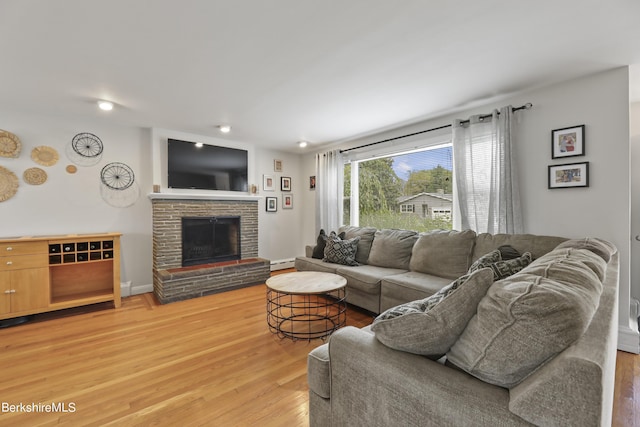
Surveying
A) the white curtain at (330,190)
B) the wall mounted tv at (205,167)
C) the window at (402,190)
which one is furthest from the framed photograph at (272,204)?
the window at (402,190)

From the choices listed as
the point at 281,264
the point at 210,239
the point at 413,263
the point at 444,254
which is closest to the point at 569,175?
the point at 444,254

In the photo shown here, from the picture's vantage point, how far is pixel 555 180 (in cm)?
270

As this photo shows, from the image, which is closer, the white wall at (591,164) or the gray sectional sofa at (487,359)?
the gray sectional sofa at (487,359)

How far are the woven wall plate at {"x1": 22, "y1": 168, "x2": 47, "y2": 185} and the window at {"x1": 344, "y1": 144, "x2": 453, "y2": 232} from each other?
160 inches

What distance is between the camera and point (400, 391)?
963 millimetres

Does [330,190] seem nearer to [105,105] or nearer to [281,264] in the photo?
[281,264]

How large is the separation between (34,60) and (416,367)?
10.7 ft

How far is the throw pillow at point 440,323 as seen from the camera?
0.95 meters

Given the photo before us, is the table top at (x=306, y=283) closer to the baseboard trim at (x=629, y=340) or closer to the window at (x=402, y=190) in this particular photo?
the window at (x=402, y=190)

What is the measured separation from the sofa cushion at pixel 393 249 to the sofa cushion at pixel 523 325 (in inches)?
95.8

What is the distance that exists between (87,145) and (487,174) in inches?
190

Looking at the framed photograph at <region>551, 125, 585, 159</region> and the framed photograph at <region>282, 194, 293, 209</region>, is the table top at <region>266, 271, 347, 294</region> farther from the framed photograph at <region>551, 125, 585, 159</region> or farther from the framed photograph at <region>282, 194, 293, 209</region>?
the framed photograph at <region>282, 194, 293, 209</region>

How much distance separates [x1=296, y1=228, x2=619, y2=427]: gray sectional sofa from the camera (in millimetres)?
663

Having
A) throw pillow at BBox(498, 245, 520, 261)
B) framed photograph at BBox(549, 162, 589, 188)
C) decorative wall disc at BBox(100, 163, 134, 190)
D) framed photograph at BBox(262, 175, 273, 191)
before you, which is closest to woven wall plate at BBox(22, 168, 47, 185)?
decorative wall disc at BBox(100, 163, 134, 190)
